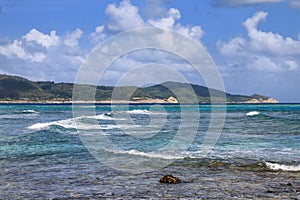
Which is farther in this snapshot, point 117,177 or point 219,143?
A: point 219,143

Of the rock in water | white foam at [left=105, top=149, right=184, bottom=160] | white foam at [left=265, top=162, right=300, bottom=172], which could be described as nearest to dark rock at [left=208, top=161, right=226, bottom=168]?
white foam at [left=265, top=162, right=300, bottom=172]

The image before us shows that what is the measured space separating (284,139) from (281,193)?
1969 cm

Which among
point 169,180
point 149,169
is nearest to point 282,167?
point 149,169

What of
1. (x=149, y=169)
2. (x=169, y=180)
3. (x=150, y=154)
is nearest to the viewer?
(x=169, y=180)

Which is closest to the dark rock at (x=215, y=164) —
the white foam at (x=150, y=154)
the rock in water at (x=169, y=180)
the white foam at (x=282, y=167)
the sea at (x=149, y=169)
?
the sea at (x=149, y=169)

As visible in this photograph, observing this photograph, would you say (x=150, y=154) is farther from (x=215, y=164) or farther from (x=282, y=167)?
(x=282, y=167)

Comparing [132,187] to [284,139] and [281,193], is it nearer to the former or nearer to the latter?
[281,193]

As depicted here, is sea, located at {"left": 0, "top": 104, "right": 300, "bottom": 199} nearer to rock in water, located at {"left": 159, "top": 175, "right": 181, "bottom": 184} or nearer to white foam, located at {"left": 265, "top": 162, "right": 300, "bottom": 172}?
white foam, located at {"left": 265, "top": 162, "right": 300, "bottom": 172}

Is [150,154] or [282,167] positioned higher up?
[282,167]

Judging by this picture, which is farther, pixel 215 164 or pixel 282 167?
pixel 215 164

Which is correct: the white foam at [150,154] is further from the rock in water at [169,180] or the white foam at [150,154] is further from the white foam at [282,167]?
the rock in water at [169,180]

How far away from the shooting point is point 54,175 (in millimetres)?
18047

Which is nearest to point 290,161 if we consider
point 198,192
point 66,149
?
point 198,192

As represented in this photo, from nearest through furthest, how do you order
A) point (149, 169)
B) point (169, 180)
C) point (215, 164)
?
point (169, 180) → point (149, 169) → point (215, 164)
